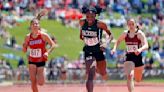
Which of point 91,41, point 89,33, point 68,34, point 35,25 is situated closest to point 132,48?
point 91,41

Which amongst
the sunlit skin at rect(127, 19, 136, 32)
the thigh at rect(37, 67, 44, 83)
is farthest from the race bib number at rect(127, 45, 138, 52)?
the thigh at rect(37, 67, 44, 83)

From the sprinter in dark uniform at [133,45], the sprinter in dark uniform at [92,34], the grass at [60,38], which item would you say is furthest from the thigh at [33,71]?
the grass at [60,38]

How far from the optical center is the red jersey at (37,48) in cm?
1588

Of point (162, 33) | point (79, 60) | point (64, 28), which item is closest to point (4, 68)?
point (79, 60)

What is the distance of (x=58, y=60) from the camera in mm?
33188

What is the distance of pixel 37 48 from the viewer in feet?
52.1

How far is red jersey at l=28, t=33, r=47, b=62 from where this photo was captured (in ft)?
52.1

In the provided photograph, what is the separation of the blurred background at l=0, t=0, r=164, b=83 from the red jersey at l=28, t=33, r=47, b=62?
597 inches

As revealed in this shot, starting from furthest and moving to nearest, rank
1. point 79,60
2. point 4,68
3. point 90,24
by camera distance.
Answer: point 79,60
point 4,68
point 90,24

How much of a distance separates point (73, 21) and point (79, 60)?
6416mm

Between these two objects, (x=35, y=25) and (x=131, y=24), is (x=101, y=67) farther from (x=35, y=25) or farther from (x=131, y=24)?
(x=35, y=25)

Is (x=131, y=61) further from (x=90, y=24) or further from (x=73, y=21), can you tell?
(x=73, y=21)

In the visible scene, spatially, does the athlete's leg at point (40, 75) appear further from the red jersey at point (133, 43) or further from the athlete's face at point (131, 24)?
the athlete's face at point (131, 24)

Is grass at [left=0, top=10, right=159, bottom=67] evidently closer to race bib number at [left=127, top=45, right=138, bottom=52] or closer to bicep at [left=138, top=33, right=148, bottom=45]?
race bib number at [left=127, top=45, right=138, bottom=52]
